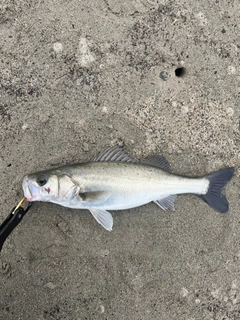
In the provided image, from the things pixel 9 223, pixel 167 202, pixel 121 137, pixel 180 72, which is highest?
pixel 180 72

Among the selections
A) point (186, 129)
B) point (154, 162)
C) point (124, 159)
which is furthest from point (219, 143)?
point (124, 159)

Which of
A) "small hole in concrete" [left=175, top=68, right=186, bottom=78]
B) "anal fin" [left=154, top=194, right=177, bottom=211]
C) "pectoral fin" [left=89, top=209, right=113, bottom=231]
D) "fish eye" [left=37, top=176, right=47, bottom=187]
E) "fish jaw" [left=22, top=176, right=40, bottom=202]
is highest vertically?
"small hole in concrete" [left=175, top=68, right=186, bottom=78]

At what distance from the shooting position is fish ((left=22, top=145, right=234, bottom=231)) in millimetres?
2777

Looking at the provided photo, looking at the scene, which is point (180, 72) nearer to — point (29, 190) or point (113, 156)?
point (113, 156)

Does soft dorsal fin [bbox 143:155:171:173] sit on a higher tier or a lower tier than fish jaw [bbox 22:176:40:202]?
lower

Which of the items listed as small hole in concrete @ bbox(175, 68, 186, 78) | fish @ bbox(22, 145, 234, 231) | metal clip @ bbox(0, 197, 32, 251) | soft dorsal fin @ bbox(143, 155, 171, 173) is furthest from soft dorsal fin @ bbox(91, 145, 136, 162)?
small hole in concrete @ bbox(175, 68, 186, 78)

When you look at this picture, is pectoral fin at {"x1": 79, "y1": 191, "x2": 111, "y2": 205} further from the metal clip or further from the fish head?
the metal clip

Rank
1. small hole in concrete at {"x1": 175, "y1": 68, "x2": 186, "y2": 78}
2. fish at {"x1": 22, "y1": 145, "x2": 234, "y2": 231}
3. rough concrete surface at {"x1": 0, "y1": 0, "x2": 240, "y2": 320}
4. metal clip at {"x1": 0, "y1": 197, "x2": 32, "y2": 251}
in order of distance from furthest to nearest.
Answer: small hole in concrete at {"x1": 175, "y1": 68, "x2": 186, "y2": 78}, rough concrete surface at {"x1": 0, "y1": 0, "x2": 240, "y2": 320}, fish at {"x1": 22, "y1": 145, "x2": 234, "y2": 231}, metal clip at {"x1": 0, "y1": 197, "x2": 32, "y2": 251}

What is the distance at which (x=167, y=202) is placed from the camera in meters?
3.14

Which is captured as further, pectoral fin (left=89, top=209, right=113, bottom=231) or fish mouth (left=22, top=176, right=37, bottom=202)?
pectoral fin (left=89, top=209, right=113, bottom=231)

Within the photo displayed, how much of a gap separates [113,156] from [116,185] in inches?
10.7

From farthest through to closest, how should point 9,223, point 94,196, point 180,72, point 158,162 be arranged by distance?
point 180,72
point 158,162
point 94,196
point 9,223

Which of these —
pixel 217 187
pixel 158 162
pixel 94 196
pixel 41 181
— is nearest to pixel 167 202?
pixel 158 162

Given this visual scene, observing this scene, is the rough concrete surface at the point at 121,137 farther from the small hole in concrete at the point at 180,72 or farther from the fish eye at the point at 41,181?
the fish eye at the point at 41,181
